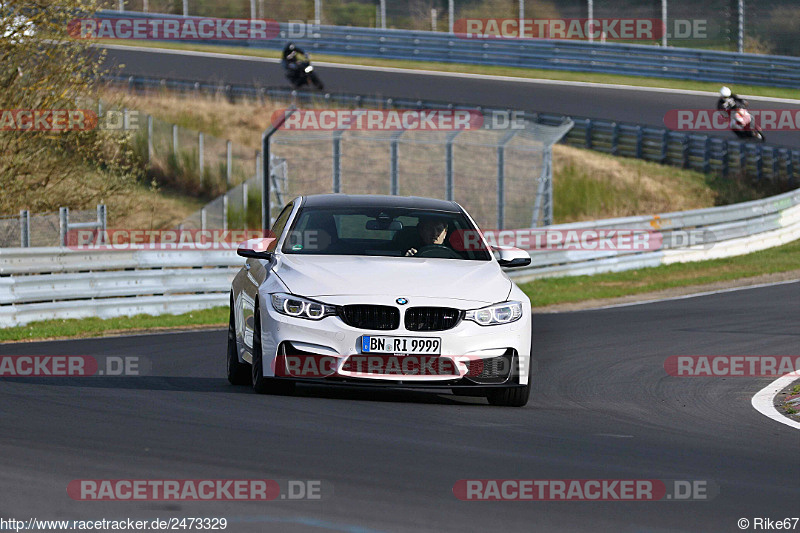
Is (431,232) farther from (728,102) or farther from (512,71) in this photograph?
(512,71)

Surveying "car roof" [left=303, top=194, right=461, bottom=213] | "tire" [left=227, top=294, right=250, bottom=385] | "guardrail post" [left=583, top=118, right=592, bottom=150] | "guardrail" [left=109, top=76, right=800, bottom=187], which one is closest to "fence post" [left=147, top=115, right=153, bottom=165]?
"guardrail" [left=109, top=76, right=800, bottom=187]

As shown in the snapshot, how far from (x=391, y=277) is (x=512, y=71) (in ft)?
111

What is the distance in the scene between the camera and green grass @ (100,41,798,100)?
1512 inches

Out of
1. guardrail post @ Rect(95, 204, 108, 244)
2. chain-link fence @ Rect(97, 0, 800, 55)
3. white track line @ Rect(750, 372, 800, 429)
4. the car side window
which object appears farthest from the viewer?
chain-link fence @ Rect(97, 0, 800, 55)

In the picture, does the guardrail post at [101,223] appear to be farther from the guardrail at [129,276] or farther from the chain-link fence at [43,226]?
the guardrail at [129,276]

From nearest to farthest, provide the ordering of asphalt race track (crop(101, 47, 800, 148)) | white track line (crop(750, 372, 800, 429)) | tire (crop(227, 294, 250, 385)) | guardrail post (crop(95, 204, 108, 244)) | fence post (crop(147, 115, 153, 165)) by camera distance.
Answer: white track line (crop(750, 372, 800, 429)) < tire (crop(227, 294, 250, 385)) < guardrail post (crop(95, 204, 108, 244)) < fence post (crop(147, 115, 153, 165)) < asphalt race track (crop(101, 47, 800, 148))

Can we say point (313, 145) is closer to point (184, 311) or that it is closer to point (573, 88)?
point (184, 311)

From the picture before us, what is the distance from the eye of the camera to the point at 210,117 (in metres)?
37.7

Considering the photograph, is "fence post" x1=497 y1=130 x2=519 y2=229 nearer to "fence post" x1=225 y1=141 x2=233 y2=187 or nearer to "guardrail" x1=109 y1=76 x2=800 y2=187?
"guardrail" x1=109 y1=76 x2=800 y2=187

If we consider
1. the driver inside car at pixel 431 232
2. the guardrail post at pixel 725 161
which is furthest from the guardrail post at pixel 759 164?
the driver inside car at pixel 431 232

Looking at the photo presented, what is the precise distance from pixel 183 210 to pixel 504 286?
23.2 metres

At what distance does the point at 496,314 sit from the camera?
9.37 meters

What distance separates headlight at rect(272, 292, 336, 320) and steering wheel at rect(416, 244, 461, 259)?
4.11 ft

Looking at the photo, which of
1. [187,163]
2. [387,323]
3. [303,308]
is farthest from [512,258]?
[187,163]
